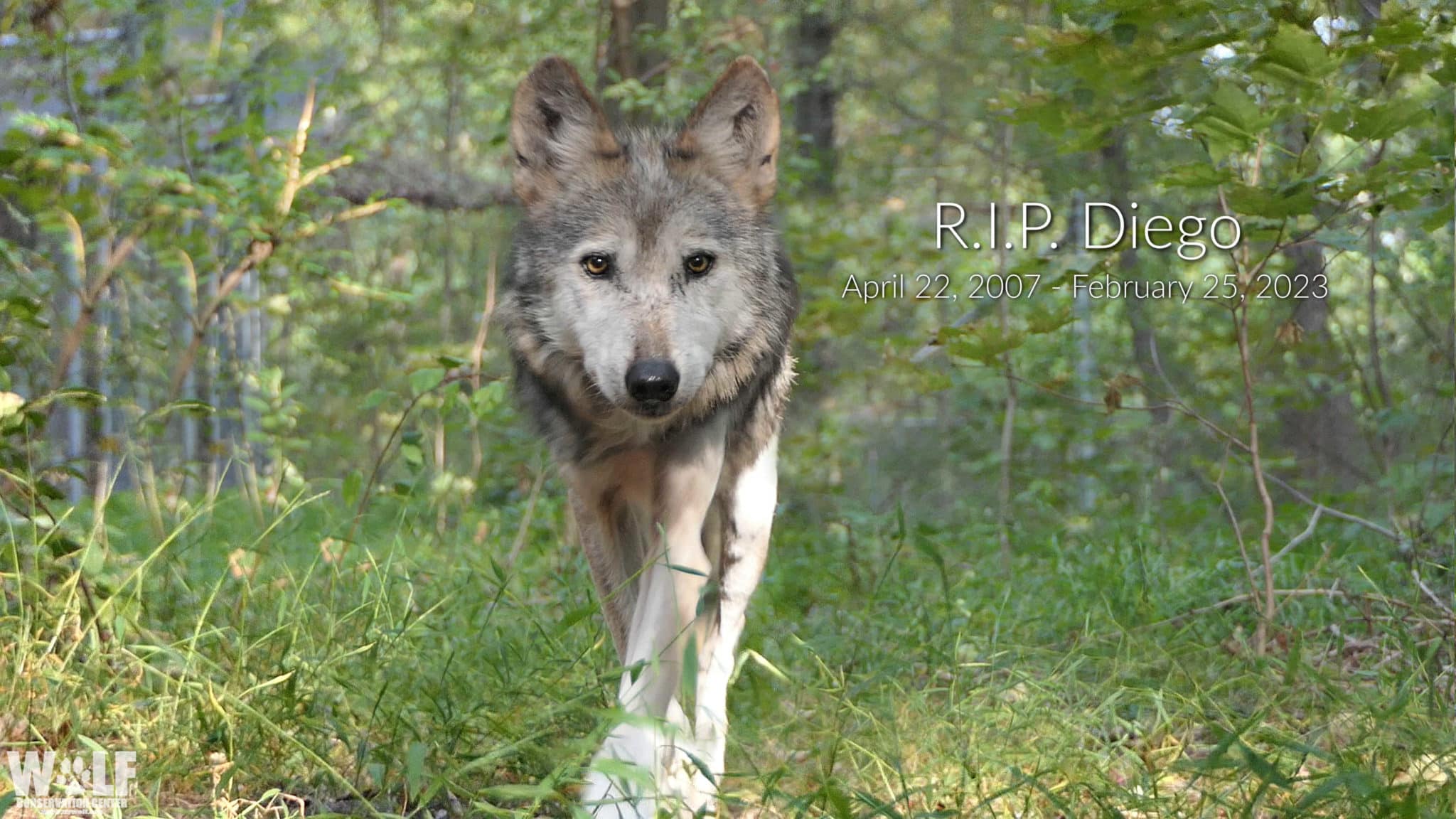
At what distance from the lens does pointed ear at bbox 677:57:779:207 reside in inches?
128

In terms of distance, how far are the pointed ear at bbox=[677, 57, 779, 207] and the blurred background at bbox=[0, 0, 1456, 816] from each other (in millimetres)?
532

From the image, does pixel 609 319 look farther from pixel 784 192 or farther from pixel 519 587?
pixel 784 192

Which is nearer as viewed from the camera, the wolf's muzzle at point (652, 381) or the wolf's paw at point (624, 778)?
the wolf's paw at point (624, 778)

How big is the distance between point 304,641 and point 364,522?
133 cm

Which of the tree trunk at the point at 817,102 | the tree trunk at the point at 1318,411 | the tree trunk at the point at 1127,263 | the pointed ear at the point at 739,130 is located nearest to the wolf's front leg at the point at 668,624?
the pointed ear at the point at 739,130

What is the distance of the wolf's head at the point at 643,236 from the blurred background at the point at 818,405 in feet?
1.98

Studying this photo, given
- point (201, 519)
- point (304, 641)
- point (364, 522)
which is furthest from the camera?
point (201, 519)

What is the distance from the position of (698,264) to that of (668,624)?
0.89 m

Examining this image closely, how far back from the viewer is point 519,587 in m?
4.86

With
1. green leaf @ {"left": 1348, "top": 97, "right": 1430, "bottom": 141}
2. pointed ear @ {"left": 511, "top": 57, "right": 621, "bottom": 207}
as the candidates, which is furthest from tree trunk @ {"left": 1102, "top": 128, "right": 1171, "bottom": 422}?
pointed ear @ {"left": 511, "top": 57, "right": 621, "bottom": 207}

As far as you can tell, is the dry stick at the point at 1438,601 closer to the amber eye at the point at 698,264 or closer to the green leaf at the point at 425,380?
the amber eye at the point at 698,264

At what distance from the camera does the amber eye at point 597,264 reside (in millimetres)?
3000

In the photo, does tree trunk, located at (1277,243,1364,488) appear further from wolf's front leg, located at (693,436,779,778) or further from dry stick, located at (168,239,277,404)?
dry stick, located at (168,239,277,404)

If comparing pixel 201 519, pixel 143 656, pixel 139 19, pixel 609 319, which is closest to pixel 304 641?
pixel 143 656
